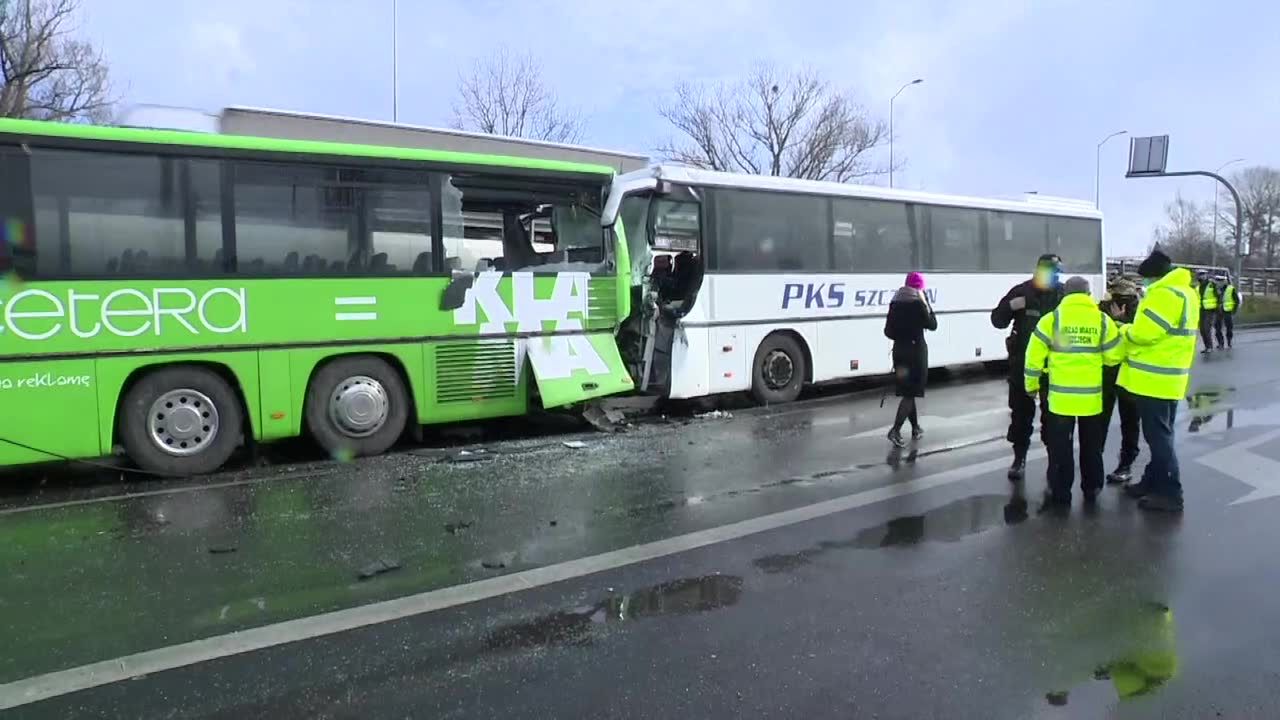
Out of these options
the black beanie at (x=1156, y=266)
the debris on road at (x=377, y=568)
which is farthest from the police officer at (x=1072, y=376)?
the debris on road at (x=377, y=568)

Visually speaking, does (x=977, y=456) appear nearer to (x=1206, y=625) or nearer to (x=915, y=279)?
(x=915, y=279)

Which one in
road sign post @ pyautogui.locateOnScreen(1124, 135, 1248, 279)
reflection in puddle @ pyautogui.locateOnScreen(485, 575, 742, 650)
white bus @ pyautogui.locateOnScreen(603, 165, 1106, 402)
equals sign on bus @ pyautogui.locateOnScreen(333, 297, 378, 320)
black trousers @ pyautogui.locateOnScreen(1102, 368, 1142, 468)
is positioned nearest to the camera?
reflection in puddle @ pyautogui.locateOnScreen(485, 575, 742, 650)

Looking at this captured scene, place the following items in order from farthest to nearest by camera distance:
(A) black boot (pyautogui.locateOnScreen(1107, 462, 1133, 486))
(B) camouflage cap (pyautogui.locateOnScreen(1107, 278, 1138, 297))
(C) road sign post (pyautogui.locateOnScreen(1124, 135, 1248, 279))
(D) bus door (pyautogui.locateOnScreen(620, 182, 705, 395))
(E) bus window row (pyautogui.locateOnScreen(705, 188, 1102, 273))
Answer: (C) road sign post (pyautogui.locateOnScreen(1124, 135, 1248, 279)) → (E) bus window row (pyautogui.locateOnScreen(705, 188, 1102, 273)) → (D) bus door (pyautogui.locateOnScreen(620, 182, 705, 395)) → (A) black boot (pyautogui.locateOnScreen(1107, 462, 1133, 486)) → (B) camouflage cap (pyautogui.locateOnScreen(1107, 278, 1138, 297))

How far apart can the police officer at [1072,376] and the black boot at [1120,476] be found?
536 millimetres

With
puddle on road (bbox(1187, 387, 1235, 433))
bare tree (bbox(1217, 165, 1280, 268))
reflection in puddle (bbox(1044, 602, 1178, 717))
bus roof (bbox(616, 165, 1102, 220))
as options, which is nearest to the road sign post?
bus roof (bbox(616, 165, 1102, 220))

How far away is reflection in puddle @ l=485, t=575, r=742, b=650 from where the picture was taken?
13.6 feet

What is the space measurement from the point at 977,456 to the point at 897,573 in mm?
3597

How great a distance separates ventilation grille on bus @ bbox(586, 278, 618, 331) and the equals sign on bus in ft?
7.89

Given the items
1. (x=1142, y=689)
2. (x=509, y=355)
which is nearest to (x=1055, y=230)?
(x=509, y=355)

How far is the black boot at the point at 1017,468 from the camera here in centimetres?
717

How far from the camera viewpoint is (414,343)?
341 inches

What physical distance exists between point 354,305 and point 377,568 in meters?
3.80

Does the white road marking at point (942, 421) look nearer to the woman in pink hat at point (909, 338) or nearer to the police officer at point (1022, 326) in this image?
the woman in pink hat at point (909, 338)

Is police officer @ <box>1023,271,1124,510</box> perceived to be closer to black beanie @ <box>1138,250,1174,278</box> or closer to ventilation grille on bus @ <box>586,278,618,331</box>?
black beanie @ <box>1138,250,1174,278</box>
